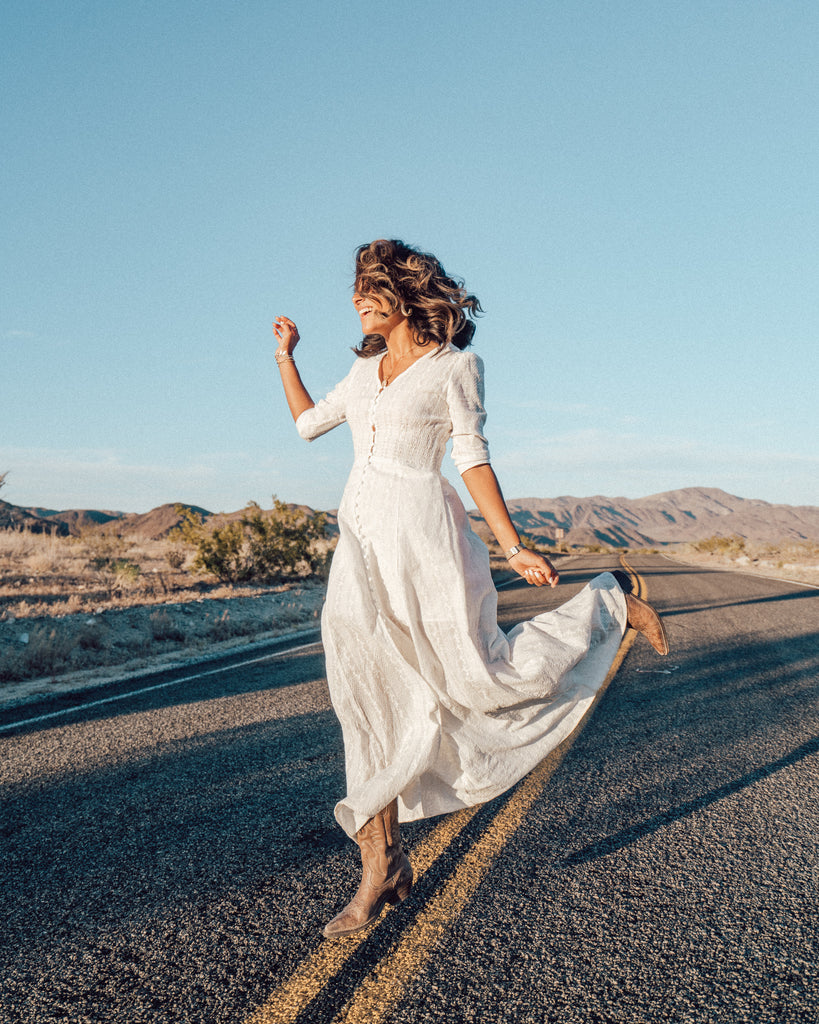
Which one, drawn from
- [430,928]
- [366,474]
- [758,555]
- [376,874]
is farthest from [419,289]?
[758,555]

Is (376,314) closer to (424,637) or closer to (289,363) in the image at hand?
(289,363)

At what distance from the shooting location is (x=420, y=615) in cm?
204

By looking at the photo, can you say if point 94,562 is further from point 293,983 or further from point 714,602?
point 293,983

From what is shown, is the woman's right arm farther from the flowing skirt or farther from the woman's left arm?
the woman's left arm

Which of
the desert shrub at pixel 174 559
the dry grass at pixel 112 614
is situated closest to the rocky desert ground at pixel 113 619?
the dry grass at pixel 112 614

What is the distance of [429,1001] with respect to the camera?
1.69 meters

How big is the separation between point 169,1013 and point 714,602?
462 inches

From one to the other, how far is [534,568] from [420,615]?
38 centimetres

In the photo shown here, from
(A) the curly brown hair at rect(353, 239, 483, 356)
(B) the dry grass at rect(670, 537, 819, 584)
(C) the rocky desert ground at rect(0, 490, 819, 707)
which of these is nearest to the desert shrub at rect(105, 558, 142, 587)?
(C) the rocky desert ground at rect(0, 490, 819, 707)

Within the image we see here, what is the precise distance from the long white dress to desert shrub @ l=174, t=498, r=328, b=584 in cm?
1371

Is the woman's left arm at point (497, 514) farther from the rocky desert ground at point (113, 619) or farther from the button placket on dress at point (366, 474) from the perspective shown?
the rocky desert ground at point (113, 619)

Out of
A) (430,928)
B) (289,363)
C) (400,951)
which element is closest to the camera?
(400,951)

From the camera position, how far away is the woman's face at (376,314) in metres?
2.17

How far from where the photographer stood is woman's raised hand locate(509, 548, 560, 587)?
1.96 meters
